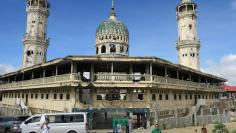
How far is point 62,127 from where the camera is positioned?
59.2 feet

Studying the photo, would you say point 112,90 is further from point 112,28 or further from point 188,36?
point 188,36

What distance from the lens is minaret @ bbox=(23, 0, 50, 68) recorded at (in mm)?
60719

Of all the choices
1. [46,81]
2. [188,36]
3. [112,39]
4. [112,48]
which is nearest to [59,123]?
[46,81]

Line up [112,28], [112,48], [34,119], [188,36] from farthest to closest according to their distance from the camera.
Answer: [188,36]
[112,28]
[112,48]
[34,119]

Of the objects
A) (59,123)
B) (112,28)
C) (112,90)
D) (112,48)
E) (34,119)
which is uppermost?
(112,28)

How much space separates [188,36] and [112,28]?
21363mm

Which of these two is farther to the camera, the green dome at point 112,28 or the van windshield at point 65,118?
the green dome at point 112,28

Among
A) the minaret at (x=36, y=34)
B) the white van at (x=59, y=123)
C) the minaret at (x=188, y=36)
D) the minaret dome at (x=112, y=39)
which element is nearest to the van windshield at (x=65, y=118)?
the white van at (x=59, y=123)

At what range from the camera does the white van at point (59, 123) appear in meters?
17.9

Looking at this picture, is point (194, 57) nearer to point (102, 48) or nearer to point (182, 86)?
point (102, 48)

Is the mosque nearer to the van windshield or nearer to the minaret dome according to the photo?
the van windshield

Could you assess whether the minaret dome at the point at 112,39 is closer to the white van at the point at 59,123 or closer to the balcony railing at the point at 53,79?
the balcony railing at the point at 53,79

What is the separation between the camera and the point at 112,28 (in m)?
52.2

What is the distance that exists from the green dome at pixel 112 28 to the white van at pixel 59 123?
3471cm
